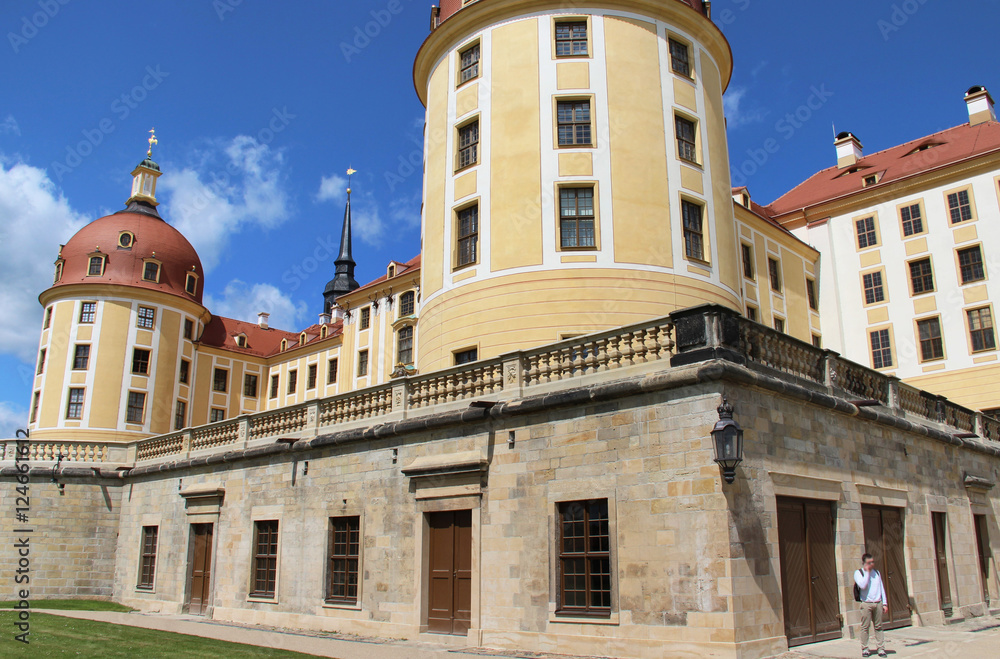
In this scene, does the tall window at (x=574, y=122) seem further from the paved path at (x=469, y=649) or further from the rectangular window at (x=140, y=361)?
the rectangular window at (x=140, y=361)

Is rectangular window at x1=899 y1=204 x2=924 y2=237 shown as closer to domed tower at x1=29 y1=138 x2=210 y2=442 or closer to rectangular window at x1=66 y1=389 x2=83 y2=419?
domed tower at x1=29 y1=138 x2=210 y2=442

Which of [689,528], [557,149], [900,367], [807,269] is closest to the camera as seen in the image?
[689,528]

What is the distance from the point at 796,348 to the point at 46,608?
22108 mm

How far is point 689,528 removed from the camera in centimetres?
1176

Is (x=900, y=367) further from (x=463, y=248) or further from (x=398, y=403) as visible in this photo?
(x=398, y=403)

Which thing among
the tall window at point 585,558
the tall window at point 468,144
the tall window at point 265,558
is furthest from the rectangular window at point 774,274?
the tall window at point 585,558

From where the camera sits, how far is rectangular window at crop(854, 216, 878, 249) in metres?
35.9

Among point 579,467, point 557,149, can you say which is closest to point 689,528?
point 579,467

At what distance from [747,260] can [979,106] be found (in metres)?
15.2

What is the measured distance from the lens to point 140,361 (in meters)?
45.2

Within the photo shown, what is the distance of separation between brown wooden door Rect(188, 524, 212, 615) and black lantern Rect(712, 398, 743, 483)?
1577cm

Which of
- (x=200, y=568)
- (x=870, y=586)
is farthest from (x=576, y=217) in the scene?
(x=200, y=568)

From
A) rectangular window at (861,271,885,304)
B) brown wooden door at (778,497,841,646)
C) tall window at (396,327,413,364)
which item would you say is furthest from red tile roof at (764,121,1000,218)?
brown wooden door at (778,497,841,646)

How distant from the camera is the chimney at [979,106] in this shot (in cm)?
3762
